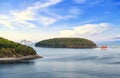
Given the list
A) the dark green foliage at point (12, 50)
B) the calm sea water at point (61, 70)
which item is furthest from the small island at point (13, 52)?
the calm sea water at point (61, 70)

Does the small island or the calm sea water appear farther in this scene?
the small island

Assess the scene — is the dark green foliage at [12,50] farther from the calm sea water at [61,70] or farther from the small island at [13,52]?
the calm sea water at [61,70]

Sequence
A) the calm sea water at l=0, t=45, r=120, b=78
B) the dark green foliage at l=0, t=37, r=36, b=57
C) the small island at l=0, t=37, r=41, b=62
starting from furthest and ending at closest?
the dark green foliage at l=0, t=37, r=36, b=57 → the small island at l=0, t=37, r=41, b=62 → the calm sea water at l=0, t=45, r=120, b=78

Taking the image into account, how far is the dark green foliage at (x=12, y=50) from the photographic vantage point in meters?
126

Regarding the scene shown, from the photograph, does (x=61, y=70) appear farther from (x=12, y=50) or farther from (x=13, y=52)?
(x=12, y=50)

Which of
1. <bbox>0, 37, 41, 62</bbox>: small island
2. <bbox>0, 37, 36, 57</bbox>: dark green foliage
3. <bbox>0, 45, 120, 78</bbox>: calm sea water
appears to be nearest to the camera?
<bbox>0, 45, 120, 78</bbox>: calm sea water

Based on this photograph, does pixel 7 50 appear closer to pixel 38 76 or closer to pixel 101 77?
pixel 38 76

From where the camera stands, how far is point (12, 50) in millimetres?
130625

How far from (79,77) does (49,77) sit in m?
7.23

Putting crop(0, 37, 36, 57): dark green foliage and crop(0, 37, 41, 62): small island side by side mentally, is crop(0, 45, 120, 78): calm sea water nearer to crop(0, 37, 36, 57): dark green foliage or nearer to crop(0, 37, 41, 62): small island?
crop(0, 37, 41, 62): small island

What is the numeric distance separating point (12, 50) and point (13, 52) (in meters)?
1.23

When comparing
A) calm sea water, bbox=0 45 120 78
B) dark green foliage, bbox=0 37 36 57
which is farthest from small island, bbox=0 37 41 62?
calm sea water, bbox=0 45 120 78

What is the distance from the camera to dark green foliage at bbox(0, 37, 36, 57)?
12620cm

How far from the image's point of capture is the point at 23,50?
13400 centimetres
